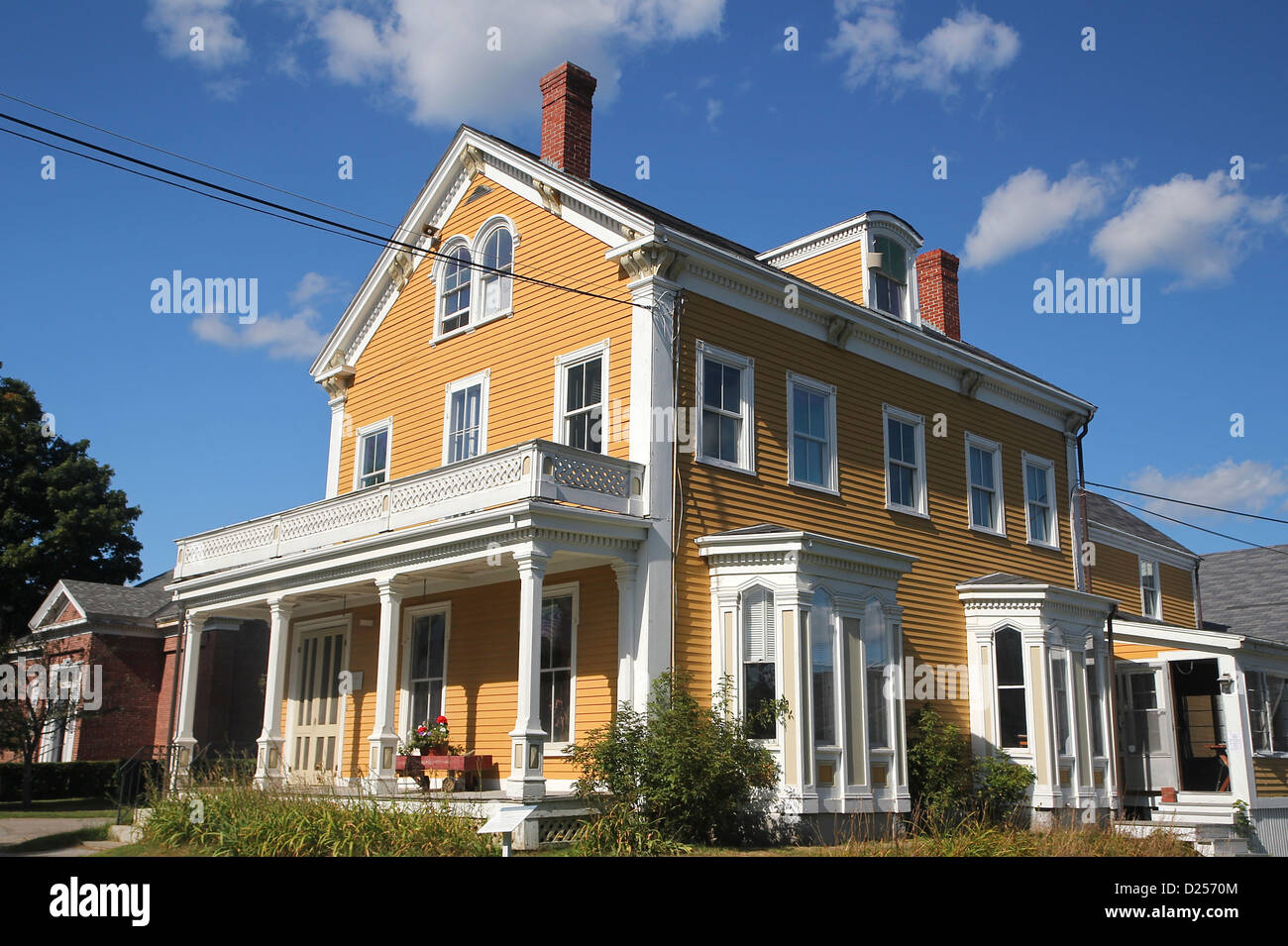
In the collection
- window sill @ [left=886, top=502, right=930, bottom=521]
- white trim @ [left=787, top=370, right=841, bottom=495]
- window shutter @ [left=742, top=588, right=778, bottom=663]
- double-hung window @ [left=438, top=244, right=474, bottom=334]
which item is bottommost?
window shutter @ [left=742, top=588, right=778, bottom=663]

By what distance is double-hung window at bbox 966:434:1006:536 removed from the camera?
22984 mm

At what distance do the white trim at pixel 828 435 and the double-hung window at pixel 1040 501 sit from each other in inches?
267

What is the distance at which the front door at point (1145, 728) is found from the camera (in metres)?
22.2

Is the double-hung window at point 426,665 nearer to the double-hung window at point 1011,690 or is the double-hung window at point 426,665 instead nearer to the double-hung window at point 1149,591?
the double-hung window at point 1011,690

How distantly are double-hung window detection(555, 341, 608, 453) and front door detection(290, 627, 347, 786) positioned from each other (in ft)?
23.9

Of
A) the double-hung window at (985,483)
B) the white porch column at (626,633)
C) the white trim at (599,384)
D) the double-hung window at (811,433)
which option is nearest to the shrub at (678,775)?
the white porch column at (626,633)

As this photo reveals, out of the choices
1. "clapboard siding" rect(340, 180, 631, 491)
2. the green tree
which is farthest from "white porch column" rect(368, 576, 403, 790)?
the green tree

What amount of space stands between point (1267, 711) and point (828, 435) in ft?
36.9

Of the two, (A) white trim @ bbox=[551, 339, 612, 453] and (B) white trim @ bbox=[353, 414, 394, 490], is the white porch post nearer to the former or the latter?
(A) white trim @ bbox=[551, 339, 612, 453]

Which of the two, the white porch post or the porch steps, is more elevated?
the white porch post

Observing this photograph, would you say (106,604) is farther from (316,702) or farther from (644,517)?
(644,517)

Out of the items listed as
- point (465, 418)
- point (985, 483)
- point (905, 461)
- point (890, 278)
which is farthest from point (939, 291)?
point (465, 418)
